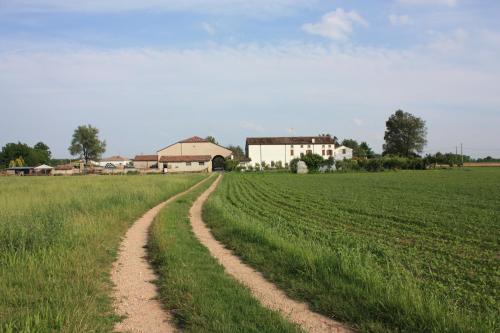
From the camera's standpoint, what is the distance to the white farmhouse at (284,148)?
111938 mm

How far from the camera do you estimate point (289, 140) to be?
4498 inches

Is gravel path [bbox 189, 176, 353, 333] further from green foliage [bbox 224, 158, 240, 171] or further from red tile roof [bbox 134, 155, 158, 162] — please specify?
red tile roof [bbox 134, 155, 158, 162]

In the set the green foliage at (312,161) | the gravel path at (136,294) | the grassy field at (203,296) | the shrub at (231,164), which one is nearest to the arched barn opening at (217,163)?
the shrub at (231,164)

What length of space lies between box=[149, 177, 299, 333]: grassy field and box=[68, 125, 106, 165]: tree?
12712 cm

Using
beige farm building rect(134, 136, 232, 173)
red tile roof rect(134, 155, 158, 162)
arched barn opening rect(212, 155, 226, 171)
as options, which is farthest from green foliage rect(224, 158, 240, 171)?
red tile roof rect(134, 155, 158, 162)

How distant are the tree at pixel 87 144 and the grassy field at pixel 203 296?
417 feet

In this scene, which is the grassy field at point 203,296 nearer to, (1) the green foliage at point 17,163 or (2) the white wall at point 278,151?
(2) the white wall at point 278,151

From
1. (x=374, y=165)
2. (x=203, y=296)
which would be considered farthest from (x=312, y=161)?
(x=203, y=296)

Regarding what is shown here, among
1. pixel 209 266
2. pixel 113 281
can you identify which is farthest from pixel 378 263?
pixel 113 281

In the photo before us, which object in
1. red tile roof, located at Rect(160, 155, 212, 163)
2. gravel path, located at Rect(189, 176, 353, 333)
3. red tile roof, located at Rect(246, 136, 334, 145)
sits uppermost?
red tile roof, located at Rect(246, 136, 334, 145)

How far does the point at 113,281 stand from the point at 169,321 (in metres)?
2.75

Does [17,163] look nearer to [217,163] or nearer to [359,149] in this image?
[217,163]

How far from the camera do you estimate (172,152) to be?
104062 mm

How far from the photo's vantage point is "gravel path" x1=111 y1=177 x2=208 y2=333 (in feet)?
19.9
